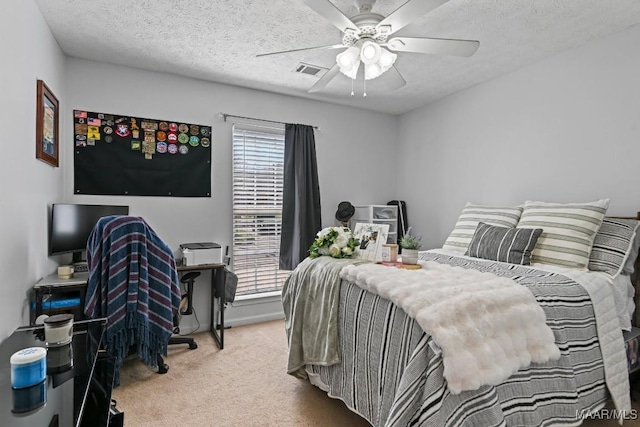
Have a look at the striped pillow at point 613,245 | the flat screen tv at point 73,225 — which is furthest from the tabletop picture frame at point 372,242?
the flat screen tv at point 73,225

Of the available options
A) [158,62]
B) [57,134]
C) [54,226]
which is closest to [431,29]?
[158,62]

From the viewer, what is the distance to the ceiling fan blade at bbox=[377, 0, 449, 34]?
164cm

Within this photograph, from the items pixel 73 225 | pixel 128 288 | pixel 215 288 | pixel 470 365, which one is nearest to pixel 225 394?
pixel 128 288

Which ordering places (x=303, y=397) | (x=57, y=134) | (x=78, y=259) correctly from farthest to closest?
(x=78, y=259) → (x=57, y=134) → (x=303, y=397)

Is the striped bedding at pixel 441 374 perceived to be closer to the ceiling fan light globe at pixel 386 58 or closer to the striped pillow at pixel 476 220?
the striped pillow at pixel 476 220

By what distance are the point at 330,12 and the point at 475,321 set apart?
1674 millimetres

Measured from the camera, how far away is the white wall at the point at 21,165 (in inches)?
65.6

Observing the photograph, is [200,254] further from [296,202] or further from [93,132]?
[93,132]

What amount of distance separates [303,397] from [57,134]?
2.71m

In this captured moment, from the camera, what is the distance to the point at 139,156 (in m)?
3.21

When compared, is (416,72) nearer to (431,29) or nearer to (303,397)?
(431,29)

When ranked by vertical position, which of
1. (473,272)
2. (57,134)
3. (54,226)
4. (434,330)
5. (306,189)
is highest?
(57,134)

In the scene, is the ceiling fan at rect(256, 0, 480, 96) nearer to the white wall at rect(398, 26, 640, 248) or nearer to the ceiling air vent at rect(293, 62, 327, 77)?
the ceiling air vent at rect(293, 62, 327, 77)

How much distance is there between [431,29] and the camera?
2.43 metres
